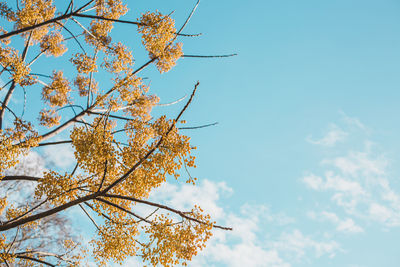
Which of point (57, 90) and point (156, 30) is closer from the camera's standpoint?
point (156, 30)

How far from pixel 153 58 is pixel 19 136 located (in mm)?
4000

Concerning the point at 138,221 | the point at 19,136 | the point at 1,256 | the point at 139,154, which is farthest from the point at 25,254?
the point at 139,154

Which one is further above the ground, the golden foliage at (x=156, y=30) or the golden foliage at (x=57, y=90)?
the golden foliage at (x=57, y=90)

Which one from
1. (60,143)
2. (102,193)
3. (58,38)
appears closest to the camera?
(102,193)

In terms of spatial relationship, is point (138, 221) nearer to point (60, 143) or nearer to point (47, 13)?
point (60, 143)

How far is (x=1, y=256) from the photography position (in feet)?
16.4

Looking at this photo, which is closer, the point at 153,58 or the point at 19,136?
the point at 19,136

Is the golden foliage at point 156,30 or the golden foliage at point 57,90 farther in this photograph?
the golden foliage at point 57,90

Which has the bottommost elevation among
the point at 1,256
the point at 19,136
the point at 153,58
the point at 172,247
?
the point at 172,247

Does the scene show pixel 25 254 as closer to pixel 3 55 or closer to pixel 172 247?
Result: pixel 172 247

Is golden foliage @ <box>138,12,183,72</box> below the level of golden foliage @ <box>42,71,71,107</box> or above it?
below

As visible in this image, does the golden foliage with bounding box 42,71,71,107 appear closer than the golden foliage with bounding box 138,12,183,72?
No

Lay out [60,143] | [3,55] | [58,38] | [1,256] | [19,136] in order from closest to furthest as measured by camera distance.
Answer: [1,256] < [19,136] < [3,55] < [60,143] < [58,38]

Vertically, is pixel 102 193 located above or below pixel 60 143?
below
